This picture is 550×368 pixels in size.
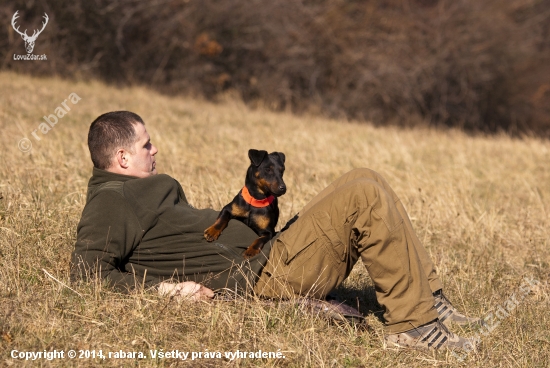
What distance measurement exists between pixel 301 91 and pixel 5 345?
16474 mm

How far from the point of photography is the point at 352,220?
3.45 m

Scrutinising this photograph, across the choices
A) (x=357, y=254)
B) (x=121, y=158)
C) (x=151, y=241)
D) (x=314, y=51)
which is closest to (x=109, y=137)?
(x=121, y=158)

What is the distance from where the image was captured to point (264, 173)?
3.83 m

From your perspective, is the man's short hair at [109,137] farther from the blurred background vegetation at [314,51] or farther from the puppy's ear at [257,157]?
the blurred background vegetation at [314,51]

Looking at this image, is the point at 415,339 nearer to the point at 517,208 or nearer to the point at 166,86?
the point at 517,208

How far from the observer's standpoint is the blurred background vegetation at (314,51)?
1595 cm

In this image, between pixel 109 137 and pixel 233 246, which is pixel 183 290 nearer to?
pixel 233 246

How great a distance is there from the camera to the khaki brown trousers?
3.39 meters

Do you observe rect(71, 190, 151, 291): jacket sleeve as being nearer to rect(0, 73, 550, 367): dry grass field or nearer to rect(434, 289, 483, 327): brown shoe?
rect(0, 73, 550, 367): dry grass field

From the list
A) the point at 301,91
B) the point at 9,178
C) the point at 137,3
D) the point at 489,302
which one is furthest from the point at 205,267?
the point at 301,91

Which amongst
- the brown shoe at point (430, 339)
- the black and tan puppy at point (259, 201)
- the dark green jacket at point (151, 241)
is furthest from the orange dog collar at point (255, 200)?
the brown shoe at point (430, 339)

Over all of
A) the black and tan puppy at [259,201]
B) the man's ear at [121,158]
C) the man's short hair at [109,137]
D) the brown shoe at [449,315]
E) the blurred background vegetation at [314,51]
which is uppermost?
the blurred background vegetation at [314,51]

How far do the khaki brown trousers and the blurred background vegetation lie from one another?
12229mm

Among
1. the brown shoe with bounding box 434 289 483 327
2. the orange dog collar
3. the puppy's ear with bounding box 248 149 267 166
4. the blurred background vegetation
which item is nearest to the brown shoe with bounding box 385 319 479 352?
the brown shoe with bounding box 434 289 483 327
